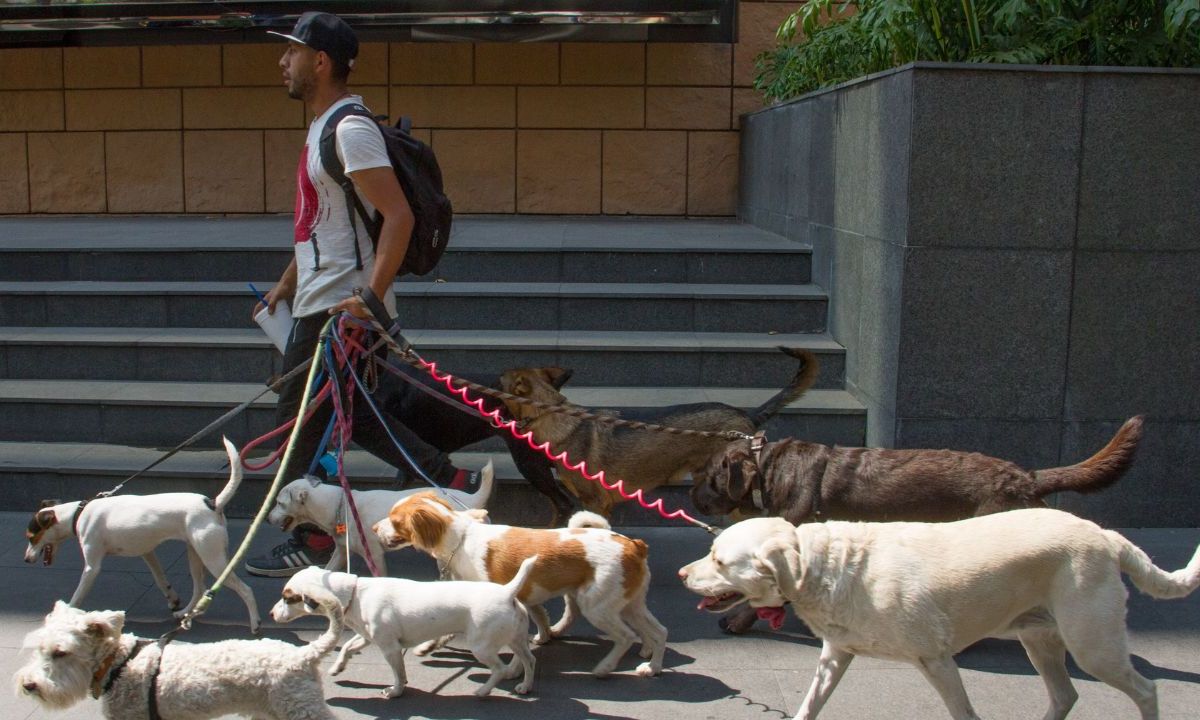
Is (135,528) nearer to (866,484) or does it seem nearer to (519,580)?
(519,580)

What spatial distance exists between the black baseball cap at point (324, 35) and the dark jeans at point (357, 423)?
112 centimetres

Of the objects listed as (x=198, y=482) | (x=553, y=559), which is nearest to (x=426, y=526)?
(x=553, y=559)

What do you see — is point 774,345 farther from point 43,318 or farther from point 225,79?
point 225,79

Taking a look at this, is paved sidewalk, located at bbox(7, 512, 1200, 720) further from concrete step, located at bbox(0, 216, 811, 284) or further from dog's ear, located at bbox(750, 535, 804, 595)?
concrete step, located at bbox(0, 216, 811, 284)

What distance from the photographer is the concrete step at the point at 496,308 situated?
25.2 ft

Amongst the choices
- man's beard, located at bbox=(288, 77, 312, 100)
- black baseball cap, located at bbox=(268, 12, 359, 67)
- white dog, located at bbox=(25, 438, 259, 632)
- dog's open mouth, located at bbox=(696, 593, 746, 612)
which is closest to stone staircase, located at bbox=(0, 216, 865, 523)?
white dog, located at bbox=(25, 438, 259, 632)

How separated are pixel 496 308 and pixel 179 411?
214 centimetres

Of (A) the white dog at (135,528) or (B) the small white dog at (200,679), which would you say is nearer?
(B) the small white dog at (200,679)

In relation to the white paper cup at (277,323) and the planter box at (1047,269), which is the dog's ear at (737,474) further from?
the white paper cup at (277,323)

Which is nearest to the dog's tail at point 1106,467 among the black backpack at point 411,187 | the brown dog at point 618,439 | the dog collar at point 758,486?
the dog collar at point 758,486

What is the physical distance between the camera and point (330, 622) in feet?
11.5

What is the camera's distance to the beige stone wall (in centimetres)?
1116

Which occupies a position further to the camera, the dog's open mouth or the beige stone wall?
the beige stone wall

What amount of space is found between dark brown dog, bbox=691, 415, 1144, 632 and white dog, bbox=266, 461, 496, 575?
3.52 ft
